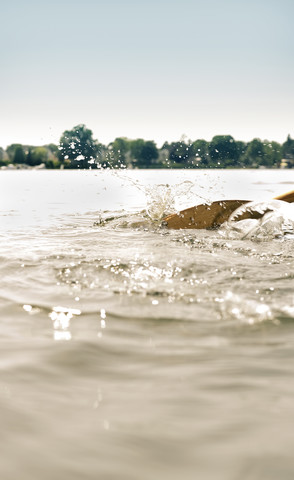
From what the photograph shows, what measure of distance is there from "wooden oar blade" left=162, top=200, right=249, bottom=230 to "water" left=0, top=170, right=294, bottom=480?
265cm

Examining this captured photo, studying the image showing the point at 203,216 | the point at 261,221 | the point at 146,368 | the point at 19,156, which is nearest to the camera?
the point at 146,368

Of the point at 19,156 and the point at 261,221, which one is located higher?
the point at 19,156

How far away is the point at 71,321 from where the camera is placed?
247 cm

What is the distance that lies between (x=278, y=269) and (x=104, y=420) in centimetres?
259

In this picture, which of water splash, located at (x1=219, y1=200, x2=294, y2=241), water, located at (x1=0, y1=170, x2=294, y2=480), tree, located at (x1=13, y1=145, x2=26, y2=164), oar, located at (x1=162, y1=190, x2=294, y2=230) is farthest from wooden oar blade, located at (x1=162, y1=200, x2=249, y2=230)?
tree, located at (x1=13, y1=145, x2=26, y2=164)

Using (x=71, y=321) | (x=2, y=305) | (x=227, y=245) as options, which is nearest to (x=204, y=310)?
(x=71, y=321)

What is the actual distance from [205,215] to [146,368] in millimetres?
5137

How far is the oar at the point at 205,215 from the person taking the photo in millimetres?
6730

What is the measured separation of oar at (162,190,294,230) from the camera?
6730mm

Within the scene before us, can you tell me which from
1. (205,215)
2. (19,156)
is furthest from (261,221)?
(19,156)

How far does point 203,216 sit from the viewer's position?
6816mm

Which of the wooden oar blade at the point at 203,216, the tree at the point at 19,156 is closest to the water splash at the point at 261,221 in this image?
the wooden oar blade at the point at 203,216

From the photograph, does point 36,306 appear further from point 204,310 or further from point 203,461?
point 203,461

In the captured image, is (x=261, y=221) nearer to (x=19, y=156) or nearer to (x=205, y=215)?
(x=205, y=215)
